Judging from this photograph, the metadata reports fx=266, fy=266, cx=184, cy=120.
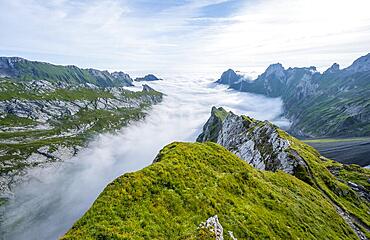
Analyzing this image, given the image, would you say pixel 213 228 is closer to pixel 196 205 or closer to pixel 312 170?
pixel 196 205

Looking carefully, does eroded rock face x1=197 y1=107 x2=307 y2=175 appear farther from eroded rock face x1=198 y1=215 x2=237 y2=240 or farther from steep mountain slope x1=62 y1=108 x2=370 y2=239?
eroded rock face x1=198 y1=215 x2=237 y2=240

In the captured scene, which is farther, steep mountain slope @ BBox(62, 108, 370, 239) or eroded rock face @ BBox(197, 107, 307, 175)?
eroded rock face @ BBox(197, 107, 307, 175)

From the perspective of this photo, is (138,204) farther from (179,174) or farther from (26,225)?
(26,225)

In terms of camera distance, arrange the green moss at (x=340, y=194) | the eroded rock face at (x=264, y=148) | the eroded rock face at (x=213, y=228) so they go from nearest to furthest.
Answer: the eroded rock face at (x=213, y=228) < the green moss at (x=340, y=194) < the eroded rock face at (x=264, y=148)

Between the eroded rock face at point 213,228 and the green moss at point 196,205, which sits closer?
the green moss at point 196,205

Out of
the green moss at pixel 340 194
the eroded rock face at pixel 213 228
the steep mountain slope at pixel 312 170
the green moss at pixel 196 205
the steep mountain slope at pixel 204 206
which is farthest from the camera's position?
the steep mountain slope at pixel 312 170

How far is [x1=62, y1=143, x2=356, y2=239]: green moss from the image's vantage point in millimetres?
22922

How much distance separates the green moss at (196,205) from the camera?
75.2 feet

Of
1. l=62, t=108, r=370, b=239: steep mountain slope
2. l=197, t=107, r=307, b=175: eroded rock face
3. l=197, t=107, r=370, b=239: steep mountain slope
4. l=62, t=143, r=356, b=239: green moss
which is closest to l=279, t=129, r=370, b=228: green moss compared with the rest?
l=197, t=107, r=370, b=239: steep mountain slope

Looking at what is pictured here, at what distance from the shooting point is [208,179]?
114ft

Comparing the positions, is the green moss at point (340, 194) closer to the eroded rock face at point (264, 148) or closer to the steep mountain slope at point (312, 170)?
the steep mountain slope at point (312, 170)

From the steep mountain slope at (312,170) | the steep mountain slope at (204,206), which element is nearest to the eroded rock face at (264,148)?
the steep mountain slope at (312,170)

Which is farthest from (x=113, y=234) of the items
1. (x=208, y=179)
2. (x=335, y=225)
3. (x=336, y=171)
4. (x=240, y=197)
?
(x=336, y=171)

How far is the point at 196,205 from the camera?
1113 inches
